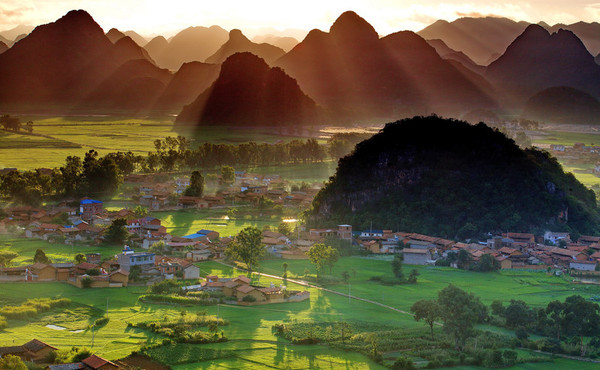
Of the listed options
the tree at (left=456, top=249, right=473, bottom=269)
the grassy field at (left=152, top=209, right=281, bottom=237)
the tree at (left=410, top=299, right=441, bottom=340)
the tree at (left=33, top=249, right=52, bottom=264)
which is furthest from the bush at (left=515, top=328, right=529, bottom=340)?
the tree at (left=33, top=249, right=52, bottom=264)

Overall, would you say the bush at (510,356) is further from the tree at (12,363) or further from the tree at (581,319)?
the tree at (12,363)

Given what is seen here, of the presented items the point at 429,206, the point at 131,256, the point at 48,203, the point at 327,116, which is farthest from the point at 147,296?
the point at 327,116

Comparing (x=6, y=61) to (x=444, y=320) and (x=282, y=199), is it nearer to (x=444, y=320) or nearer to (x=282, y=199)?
(x=282, y=199)

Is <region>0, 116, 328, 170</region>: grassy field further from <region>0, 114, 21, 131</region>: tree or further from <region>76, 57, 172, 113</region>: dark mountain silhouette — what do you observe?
<region>76, 57, 172, 113</region>: dark mountain silhouette

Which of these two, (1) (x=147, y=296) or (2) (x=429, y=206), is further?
(2) (x=429, y=206)

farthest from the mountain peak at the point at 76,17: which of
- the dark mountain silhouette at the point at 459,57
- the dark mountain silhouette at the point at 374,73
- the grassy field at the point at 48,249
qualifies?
the grassy field at the point at 48,249

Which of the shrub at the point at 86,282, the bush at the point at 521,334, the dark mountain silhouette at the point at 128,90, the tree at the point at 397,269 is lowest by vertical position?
the shrub at the point at 86,282

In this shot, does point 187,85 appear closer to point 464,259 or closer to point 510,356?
point 464,259
